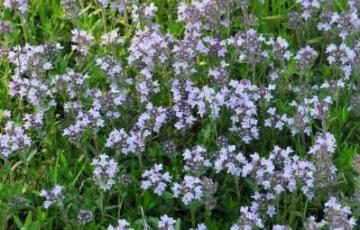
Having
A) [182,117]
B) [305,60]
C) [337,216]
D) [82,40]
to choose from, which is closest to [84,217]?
[182,117]

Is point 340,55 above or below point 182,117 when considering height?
above

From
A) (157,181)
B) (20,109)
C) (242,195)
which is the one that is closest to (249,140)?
(242,195)

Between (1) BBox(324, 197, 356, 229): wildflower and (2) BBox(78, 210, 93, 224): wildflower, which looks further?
(2) BBox(78, 210, 93, 224): wildflower

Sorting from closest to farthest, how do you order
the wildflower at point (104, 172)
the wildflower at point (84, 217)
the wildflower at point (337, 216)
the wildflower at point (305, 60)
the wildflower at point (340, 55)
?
the wildflower at point (337, 216), the wildflower at point (84, 217), the wildflower at point (104, 172), the wildflower at point (305, 60), the wildflower at point (340, 55)

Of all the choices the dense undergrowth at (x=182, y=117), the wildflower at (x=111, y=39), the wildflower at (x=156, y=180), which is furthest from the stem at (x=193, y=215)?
the wildflower at (x=111, y=39)

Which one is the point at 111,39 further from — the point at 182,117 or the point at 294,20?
the point at 294,20

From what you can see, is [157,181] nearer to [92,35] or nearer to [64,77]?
[64,77]

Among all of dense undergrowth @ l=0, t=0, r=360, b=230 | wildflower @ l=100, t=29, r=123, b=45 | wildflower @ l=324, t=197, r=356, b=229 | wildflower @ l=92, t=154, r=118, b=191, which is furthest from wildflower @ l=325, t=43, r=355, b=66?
wildflower @ l=92, t=154, r=118, b=191

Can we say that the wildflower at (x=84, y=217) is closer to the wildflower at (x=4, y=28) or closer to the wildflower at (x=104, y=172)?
the wildflower at (x=104, y=172)

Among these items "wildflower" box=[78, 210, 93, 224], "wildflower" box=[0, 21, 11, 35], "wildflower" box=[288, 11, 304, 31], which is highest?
"wildflower" box=[0, 21, 11, 35]

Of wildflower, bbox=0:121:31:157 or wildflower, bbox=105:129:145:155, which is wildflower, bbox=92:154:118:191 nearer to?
wildflower, bbox=105:129:145:155

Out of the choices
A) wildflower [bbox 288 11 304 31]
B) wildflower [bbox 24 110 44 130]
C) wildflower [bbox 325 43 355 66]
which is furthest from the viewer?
wildflower [bbox 288 11 304 31]
